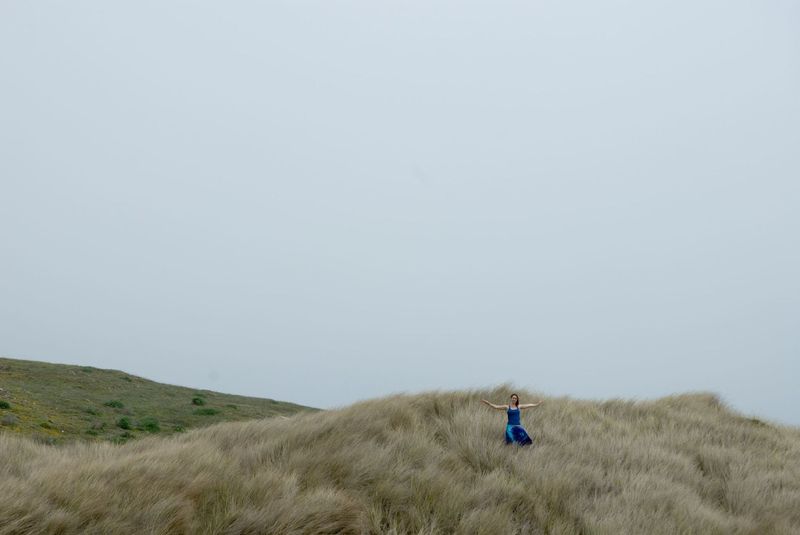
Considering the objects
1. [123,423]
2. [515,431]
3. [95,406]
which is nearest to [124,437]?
[123,423]

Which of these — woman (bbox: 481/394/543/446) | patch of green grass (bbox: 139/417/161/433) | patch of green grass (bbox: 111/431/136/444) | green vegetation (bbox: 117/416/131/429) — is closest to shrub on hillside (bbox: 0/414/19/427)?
patch of green grass (bbox: 111/431/136/444)

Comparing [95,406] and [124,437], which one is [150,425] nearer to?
[124,437]

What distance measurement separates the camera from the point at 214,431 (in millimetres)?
8758

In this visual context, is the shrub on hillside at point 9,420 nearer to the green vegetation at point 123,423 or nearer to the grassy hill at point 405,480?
the green vegetation at point 123,423

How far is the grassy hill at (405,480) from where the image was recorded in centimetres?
531

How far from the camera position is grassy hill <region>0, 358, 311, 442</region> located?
12156 mm

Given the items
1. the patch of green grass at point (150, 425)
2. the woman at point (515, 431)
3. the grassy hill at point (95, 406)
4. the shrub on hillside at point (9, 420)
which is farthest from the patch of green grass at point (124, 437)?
the woman at point (515, 431)

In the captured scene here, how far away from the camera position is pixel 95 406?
1498 centimetres

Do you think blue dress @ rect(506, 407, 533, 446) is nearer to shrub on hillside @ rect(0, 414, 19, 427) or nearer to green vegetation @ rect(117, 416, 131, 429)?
green vegetation @ rect(117, 416, 131, 429)

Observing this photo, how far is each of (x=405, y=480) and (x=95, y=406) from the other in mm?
11298

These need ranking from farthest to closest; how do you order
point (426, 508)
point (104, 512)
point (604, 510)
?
point (604, 510) < point (426, 508) < point (104, 512)

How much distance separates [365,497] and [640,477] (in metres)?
3.87

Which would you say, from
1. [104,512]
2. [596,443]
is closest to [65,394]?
[104,512]

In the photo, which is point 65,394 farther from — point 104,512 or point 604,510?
point 604,510
